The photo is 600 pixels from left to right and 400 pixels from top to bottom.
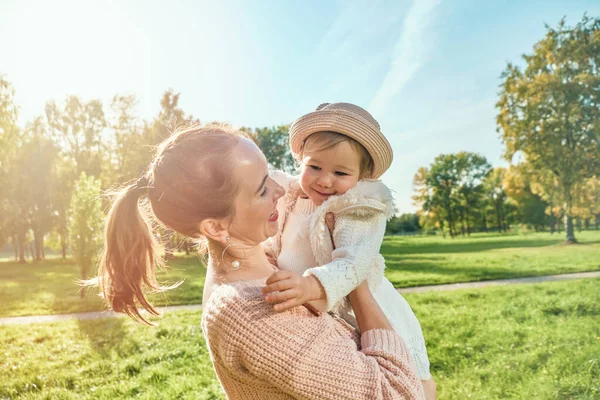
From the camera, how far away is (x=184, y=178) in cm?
184

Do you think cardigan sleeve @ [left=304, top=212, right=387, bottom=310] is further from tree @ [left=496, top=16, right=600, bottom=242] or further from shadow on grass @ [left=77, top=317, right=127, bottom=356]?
tree @ [left=496, top=16, right=600, bottom=242]

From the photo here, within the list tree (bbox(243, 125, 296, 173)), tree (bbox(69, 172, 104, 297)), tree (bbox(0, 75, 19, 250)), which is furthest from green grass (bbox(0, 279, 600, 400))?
tree (bbox(243, 125, 296, 173))

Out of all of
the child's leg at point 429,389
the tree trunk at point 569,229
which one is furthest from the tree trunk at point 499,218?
the child's leg at point 429,389

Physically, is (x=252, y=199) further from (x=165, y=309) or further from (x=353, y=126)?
(x=165, y=309)

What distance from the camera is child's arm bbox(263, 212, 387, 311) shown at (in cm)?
155

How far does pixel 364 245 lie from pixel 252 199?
0.50 m

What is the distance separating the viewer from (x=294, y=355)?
155cm

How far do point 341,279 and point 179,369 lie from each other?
5.17 meters

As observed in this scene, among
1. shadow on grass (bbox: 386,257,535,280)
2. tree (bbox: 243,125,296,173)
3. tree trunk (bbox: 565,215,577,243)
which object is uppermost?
tree (bbox: 243,125,296,173)

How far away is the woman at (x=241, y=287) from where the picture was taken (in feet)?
5.10

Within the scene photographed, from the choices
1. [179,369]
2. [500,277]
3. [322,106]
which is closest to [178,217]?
[322,106]

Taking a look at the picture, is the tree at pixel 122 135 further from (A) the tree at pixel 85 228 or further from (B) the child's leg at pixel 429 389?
(B) the child's leg at pixel 429 389

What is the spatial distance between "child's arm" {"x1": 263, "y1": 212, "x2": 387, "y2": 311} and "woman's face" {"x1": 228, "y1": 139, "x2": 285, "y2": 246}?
0.31 m

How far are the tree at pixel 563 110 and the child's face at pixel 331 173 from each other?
1238 inches
